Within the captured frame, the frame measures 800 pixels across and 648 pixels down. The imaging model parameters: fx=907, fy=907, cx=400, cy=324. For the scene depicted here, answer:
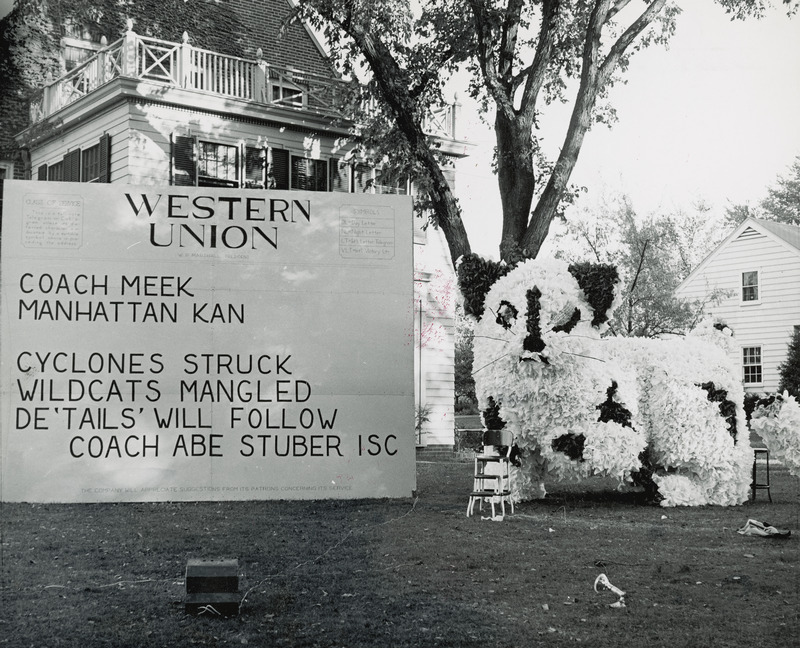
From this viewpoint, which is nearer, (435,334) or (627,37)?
(627,37)

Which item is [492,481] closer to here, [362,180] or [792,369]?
[792,369]

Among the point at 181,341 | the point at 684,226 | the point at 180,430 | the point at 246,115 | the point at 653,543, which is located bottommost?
the point at 653,543

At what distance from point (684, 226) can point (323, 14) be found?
201 inches

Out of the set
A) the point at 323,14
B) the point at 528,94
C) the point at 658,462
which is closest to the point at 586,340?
the point at 658,462

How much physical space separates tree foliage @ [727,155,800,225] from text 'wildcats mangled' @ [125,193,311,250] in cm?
405

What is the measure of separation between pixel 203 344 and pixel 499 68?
551 centimetres

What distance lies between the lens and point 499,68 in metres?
10.1

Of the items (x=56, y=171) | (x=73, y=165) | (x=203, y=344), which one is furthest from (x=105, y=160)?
(x=203, y=344)

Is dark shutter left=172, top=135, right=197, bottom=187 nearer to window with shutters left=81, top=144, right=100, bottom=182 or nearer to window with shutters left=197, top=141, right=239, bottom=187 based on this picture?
window with shutters left=197, top=141, right=239, bottom=187

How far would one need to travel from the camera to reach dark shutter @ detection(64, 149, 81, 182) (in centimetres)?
688

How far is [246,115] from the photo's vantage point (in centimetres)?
1006

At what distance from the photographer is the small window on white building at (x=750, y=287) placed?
8.87 meters

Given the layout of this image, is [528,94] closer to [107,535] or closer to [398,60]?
[398,60]

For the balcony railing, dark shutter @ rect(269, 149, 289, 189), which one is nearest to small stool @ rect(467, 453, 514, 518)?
the balcony railing
